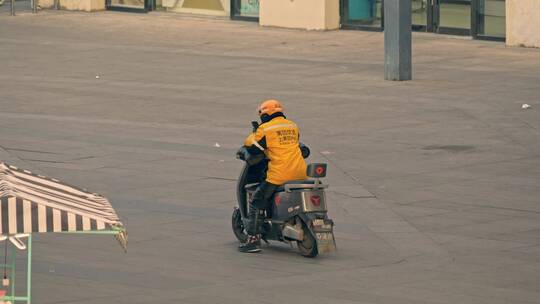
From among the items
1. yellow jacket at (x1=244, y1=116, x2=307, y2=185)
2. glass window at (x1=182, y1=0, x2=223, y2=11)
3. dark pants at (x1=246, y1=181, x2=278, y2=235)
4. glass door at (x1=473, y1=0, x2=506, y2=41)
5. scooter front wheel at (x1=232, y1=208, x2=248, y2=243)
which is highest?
glass window at (x1=182, y1=0, x2=223, y2=11)

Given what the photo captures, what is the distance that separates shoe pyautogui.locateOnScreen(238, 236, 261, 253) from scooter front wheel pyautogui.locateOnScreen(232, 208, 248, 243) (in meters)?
0.20

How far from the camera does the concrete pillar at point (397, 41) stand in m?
28.6

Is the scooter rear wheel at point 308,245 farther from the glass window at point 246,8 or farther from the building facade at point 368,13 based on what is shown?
the glass window at point 246,8

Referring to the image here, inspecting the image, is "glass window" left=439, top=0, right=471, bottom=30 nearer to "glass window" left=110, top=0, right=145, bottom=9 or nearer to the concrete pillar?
the concrete pillar

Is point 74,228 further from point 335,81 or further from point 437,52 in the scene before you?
point 437,52

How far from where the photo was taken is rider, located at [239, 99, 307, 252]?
1550 centimetres

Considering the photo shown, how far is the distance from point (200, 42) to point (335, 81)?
7170 mm

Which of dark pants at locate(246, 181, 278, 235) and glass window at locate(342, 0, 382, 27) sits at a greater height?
glass window at locate(342, 0, 382, 27)

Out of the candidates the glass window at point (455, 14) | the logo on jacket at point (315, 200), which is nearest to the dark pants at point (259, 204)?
the logo on jacket at point (315, 200)

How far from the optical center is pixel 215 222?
1705cm

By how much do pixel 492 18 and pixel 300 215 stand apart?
1997 centimetres

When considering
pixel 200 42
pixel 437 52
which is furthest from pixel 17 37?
pixel 437 52

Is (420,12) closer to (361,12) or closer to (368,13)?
(368,13)

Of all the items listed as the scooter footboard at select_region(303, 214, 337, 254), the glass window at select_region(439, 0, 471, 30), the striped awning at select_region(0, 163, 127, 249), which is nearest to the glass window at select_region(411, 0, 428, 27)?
the glass window at select_region(439, 0, 471, 30)
